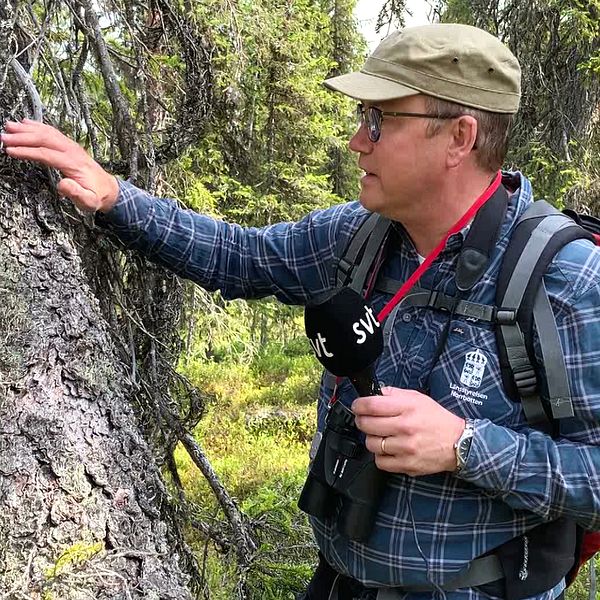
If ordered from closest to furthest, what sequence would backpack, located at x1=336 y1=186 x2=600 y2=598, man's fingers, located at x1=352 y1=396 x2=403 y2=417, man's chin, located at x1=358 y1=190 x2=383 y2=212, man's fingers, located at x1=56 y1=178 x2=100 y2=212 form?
man's fingers, located at x1=352 y1=396 x2=403 y2=417 < backpack, located at x1=336 y1=186 x2=600 y2=598 < man's fingers, located at x1=56 y1=178 x2=100 y2=212 < man's chin, located at x1=358 y1=190 x2=383 y2=212

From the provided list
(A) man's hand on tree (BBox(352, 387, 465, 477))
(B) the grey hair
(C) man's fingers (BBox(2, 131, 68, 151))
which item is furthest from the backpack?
(C) man's fingers (BBox(2, 131, 68, 151))

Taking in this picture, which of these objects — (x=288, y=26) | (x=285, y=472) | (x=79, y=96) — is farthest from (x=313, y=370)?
(x=79, y=96)

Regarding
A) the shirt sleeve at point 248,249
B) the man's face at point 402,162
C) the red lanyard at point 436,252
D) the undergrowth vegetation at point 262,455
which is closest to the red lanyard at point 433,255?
the red lanyard at point 436,252

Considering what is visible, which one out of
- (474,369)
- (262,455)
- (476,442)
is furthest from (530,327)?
(262,455)

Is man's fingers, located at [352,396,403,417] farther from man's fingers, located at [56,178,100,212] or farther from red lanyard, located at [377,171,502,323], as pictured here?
man's fingers, located at [56,178,100,212]

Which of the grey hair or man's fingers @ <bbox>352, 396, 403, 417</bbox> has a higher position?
the grey hair

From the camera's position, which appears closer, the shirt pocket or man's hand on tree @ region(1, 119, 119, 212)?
man's hand on tree @ region(1, 119, 119, 212)

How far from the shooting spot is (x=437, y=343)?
1988 millimetres

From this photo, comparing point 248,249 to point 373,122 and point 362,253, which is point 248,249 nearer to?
point 362,253

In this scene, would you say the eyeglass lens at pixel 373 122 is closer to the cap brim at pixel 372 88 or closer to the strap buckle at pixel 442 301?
the cap brim at pixel 372 88

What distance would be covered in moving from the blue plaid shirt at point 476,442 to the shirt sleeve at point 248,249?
0.15m

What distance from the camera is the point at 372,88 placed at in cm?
201

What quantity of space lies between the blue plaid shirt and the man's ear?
225 mm

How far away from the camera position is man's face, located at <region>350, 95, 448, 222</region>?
2027 millimetres
